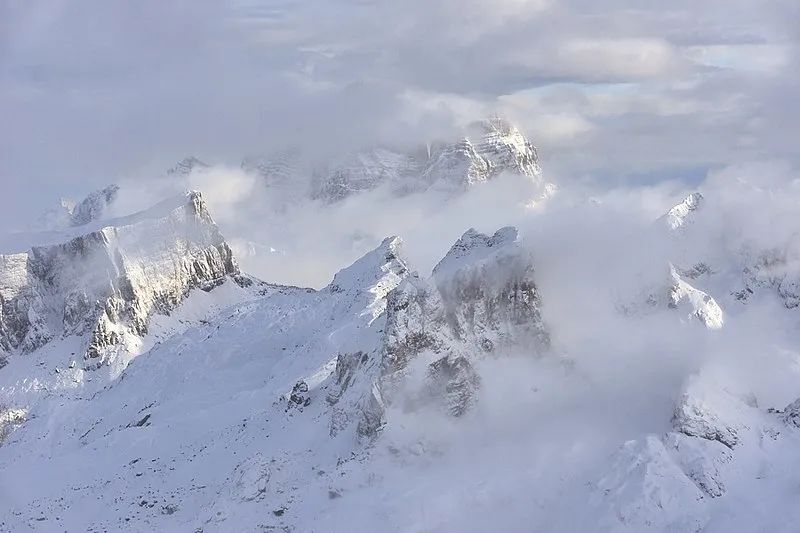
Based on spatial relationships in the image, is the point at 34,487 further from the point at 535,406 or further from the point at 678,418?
the point at 678,418

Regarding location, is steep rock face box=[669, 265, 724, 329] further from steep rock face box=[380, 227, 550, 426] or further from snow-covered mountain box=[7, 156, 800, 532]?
steep rock face box=[380, 227, 550, 426]

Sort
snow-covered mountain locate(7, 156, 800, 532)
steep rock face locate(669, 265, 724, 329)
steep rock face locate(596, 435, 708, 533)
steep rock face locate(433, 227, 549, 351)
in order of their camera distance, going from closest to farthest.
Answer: steep rock face locate(596, 435, 708, 533), snow-covered mountain locate(7, 156, 800, 532), steep rock face locate(433, 227, 549, 351), steep rock face locate(669, 265, 724, 329)

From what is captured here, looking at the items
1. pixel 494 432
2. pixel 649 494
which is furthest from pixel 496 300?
pixel 649 494

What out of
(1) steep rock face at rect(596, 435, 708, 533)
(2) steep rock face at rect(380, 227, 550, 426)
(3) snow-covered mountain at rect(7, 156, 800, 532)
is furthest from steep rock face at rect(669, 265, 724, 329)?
(1) steep rock face at rect(596, 435, 708, 533)

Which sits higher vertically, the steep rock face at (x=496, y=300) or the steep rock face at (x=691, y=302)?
the steep rock face at (x=496, y=300)

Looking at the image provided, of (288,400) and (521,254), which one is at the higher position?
(521,254)

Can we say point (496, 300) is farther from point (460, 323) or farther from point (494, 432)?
point (494, 432)

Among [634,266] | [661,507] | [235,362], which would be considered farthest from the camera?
[235,362]

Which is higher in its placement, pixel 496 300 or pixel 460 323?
pixel 496 300

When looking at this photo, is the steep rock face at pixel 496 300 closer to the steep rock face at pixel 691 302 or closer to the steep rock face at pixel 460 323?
the steep rock face at pixel 460 323

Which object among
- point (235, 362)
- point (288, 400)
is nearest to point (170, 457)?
point (288, 400)

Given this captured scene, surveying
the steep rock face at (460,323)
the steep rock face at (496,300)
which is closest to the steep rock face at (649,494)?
the steep rock face at (460,323)
